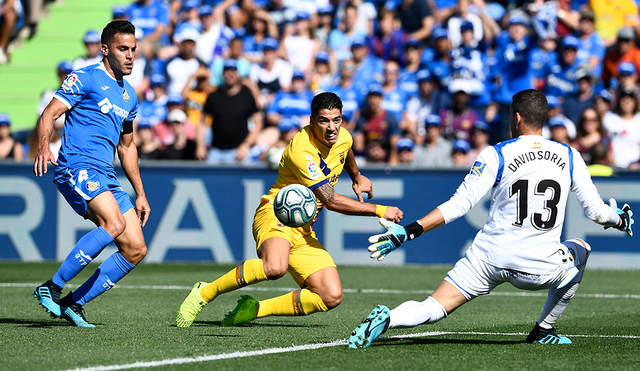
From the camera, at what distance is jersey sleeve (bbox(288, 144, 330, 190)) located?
22.0ft

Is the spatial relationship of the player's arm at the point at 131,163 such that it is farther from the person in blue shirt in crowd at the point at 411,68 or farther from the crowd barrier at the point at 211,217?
the person in blue shirt in crowd at the point at 411,68

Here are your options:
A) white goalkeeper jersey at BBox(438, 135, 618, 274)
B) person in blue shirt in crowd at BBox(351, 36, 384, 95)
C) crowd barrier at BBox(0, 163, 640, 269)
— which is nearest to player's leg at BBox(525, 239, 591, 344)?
white goalkeeper jersey at BBox(438, 135, 618, 274)

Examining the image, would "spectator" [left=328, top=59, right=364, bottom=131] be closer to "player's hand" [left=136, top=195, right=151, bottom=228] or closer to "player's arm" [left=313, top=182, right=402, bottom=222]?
"player's hand" [left=136, top=195, right=151, bottom=228]

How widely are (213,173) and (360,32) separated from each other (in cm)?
480

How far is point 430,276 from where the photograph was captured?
11781mm

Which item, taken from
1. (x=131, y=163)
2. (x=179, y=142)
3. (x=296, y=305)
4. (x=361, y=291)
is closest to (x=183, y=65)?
(x=179, y=142)

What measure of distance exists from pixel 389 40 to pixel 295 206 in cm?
1030

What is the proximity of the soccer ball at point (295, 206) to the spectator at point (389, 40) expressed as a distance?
995cm

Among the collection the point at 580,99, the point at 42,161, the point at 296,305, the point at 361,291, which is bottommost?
the point at 361,291

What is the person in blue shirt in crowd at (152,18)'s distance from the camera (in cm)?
1836

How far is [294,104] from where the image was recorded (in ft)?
49.0

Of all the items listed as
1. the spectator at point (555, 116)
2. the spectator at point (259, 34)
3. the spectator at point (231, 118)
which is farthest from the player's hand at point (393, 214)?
the spectator at point (259, 34)

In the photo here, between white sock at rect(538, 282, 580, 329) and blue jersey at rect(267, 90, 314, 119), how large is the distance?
30.3 feet

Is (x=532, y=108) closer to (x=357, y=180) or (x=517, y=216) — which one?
(x=517, y=216)
